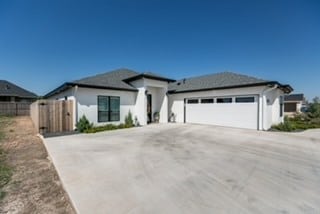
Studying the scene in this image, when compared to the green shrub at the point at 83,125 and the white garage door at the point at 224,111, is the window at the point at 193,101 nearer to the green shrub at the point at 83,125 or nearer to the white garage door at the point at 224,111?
the white garage door at the point at 224,111

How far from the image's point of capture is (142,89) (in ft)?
42.8

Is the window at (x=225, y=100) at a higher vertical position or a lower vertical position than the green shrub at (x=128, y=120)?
higher

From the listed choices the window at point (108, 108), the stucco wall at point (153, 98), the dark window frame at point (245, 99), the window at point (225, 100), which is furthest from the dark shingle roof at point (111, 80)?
the dark window frame at point (245, 99)

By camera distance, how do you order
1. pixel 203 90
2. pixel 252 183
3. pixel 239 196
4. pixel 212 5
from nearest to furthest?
pixel 239 196
pixel 252 183
pixel 212 5
pixel 203 90

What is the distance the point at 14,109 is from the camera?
2158 centimetres

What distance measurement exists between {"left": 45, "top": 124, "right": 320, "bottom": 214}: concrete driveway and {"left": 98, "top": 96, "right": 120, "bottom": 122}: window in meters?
5.38

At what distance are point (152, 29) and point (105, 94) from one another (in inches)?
242

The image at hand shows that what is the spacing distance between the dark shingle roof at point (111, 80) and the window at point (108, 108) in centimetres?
97

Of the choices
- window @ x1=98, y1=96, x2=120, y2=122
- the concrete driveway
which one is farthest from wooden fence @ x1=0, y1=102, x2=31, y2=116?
the concrete driveway

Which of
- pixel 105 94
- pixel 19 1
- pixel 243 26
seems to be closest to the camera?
pixel 19 1

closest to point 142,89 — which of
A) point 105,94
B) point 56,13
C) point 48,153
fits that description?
point 105,94

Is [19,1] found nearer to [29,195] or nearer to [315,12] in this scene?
[29,195]

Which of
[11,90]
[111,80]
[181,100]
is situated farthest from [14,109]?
[181,100]

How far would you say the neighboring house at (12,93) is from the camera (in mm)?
23717
